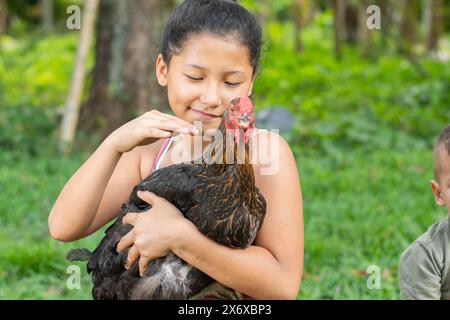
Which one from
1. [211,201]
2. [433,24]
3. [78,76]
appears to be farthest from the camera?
[433,24]

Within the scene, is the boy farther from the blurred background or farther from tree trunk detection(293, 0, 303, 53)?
tree trunk detection(293, 0, 303, 53)

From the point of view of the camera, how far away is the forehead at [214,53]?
79.3 inches

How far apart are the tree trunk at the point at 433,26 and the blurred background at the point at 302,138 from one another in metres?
4.22

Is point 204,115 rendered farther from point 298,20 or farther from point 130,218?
point 298,20

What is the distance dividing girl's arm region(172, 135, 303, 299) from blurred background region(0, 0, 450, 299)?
52 cm

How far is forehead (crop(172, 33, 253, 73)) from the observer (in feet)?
6.61

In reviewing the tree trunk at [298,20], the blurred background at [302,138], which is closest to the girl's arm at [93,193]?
the blurred background at [302,138]

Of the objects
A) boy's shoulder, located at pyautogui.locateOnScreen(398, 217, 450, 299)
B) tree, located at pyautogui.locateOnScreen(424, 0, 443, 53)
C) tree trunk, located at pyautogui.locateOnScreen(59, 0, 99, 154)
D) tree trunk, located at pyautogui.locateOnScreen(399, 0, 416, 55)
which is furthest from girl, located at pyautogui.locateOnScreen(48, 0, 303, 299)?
tree, located at pyautogui.locateOnScreen(424, 0, 443, 53)

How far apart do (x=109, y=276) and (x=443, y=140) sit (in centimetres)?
126

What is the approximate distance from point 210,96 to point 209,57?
0.38 ft

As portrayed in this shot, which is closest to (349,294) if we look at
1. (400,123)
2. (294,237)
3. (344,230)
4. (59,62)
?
(344,230)

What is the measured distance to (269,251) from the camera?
206cm

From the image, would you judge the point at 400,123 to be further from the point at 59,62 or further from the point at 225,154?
the point at 59,62

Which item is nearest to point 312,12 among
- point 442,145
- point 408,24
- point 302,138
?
point 408,24
